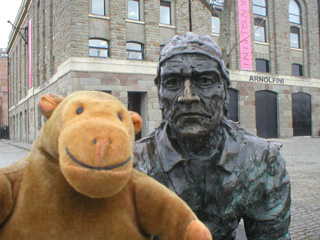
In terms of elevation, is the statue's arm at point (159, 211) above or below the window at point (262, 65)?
below

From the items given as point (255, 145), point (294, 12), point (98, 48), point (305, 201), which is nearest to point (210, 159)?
point (255, 145)

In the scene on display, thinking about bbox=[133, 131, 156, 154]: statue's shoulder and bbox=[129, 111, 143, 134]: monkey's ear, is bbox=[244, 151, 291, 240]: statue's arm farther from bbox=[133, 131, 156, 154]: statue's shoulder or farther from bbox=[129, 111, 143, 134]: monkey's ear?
bbox=[129, 111, 143, 134]: monkey's ear

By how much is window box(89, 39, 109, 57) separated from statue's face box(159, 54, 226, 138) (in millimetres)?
13251

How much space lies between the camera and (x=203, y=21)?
17.0 meters

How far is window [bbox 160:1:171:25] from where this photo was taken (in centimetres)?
1652

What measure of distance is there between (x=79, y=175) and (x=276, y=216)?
1.43 meters

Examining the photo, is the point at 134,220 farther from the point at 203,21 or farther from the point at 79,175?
the point at 203,21

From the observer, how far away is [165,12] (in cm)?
1661

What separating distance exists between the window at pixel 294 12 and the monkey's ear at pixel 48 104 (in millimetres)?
22669

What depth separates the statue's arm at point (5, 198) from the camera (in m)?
1.15

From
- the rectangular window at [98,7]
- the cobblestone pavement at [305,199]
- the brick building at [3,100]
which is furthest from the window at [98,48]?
the brick building at [3,100]

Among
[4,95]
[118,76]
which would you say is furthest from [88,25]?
[4,95]

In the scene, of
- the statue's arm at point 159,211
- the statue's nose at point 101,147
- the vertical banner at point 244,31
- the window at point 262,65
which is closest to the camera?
the statue's nose at point 101,147

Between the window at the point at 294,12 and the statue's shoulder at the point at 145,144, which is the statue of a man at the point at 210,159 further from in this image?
the window at the point at 294,12
